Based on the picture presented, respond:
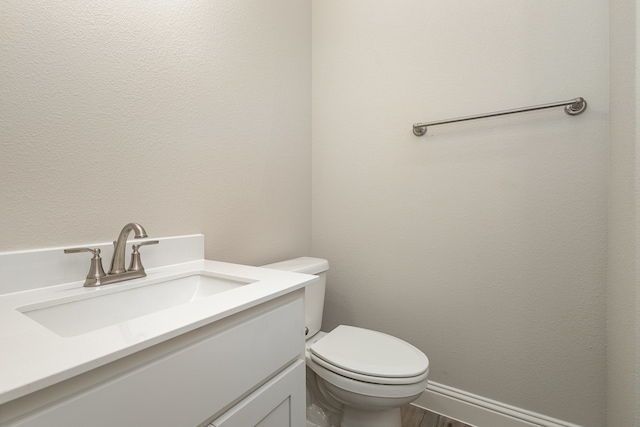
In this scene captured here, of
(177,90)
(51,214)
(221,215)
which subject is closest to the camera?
(51,214)

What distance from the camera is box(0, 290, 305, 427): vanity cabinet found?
0.41 metres

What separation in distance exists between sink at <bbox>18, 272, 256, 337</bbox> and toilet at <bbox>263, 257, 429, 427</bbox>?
0.44 metres

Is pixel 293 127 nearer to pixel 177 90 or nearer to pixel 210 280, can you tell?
pixel 177 90

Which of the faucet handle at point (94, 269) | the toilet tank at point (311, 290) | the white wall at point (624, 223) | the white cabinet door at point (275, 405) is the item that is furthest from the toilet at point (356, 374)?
the faucet handle at point (94, 269)

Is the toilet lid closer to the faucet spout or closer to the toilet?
the toilet

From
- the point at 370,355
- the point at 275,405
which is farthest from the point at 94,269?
the point at 370,355

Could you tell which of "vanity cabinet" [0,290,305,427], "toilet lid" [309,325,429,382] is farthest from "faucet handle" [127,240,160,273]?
"toilet lid" [309,325,429,382]

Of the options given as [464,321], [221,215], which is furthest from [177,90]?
[464,321]

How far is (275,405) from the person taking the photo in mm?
744

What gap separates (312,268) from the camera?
1.37 metres

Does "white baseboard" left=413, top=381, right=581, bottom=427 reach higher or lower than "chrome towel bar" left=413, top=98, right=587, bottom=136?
lower

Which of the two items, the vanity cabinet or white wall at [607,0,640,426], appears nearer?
the vanity cabinet

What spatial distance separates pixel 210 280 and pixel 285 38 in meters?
1.24

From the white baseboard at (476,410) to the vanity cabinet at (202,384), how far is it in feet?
2.69
